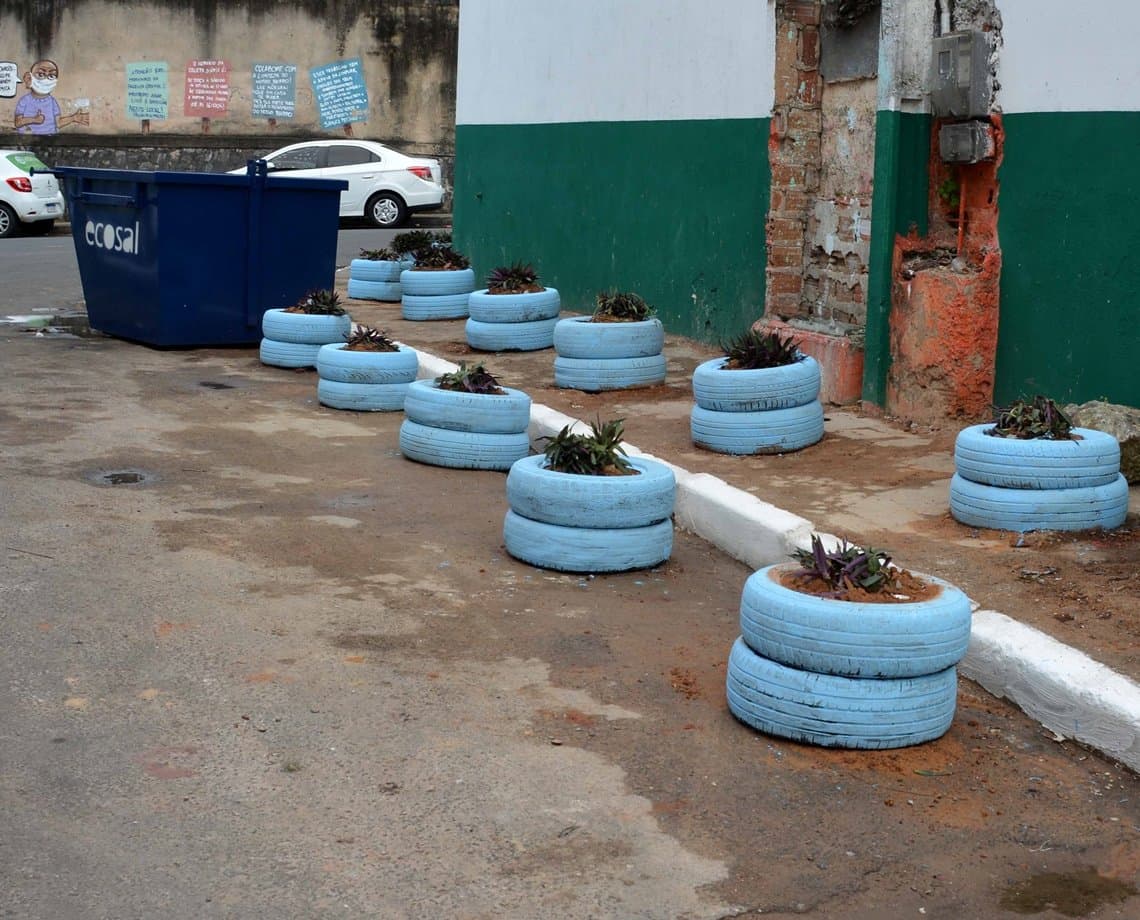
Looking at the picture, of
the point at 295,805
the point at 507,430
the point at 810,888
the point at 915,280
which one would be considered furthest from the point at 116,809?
the point at 915,280

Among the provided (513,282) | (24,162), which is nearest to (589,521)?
(513,282)

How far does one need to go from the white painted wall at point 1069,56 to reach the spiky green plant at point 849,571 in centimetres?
445

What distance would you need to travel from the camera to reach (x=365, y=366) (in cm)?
1053

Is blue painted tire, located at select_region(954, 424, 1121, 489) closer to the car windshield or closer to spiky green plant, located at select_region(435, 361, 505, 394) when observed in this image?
spiky green plant, located at select_region(435, 361, 505, 394)

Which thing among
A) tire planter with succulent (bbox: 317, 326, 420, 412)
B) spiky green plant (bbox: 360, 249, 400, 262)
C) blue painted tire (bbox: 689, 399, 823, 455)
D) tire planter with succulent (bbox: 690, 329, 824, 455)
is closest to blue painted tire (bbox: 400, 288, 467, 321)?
spiky green plant (bbox: 360, 249, 400, 262)

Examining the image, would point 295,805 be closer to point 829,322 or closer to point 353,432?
point 353,432

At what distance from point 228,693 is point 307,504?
2809 millimetres

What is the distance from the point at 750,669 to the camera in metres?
4.82

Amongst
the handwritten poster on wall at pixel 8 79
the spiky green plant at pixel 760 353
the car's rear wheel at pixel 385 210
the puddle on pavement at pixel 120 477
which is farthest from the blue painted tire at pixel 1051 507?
the handwritten poster on wall at pixel 8 79

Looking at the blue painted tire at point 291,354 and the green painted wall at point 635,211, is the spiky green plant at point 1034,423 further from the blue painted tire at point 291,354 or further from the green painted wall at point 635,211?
the blue painted tire at point 291,354

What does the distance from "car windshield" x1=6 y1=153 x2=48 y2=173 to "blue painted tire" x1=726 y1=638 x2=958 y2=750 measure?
24.0m

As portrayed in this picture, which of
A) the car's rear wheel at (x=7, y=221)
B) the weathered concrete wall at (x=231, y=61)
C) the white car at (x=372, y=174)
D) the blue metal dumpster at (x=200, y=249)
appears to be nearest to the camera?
the blue metal dumpster at (x=200, y=249)

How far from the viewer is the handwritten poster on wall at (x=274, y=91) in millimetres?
30844

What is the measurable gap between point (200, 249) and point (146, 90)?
19.1 meters
